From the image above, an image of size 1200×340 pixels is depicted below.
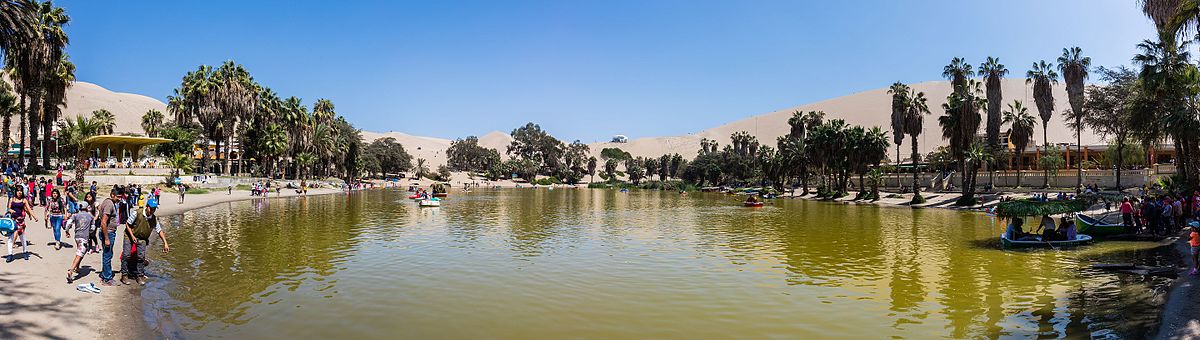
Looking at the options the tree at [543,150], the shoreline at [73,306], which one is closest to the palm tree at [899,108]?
the shoreline at [73,306]

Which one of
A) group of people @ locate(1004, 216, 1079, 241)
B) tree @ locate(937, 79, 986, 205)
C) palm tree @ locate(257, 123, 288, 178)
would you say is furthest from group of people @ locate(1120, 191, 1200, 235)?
palm tree @ locate(257, 123, 288, 178)

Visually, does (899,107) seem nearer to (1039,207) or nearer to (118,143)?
(1039,207)

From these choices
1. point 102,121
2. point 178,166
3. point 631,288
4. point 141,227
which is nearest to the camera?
point 141,227

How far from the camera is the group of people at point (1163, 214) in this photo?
24.4 meters

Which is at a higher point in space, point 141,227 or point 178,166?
point 178,166

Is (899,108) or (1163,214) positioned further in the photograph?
(899,108)

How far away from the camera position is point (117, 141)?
230ft

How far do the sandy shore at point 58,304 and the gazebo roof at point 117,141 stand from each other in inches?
2541

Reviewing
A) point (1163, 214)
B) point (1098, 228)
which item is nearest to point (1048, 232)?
point (1098, 228)

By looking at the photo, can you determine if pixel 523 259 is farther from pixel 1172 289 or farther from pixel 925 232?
pixel 925 232

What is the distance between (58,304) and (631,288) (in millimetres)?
11209

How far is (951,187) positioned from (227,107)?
83170 millimetres

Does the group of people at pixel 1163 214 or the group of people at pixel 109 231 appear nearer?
the group of people at pixel 109 231

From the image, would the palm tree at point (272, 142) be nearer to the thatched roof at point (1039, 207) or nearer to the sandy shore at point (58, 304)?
the sandy shore at point (58, 304)
